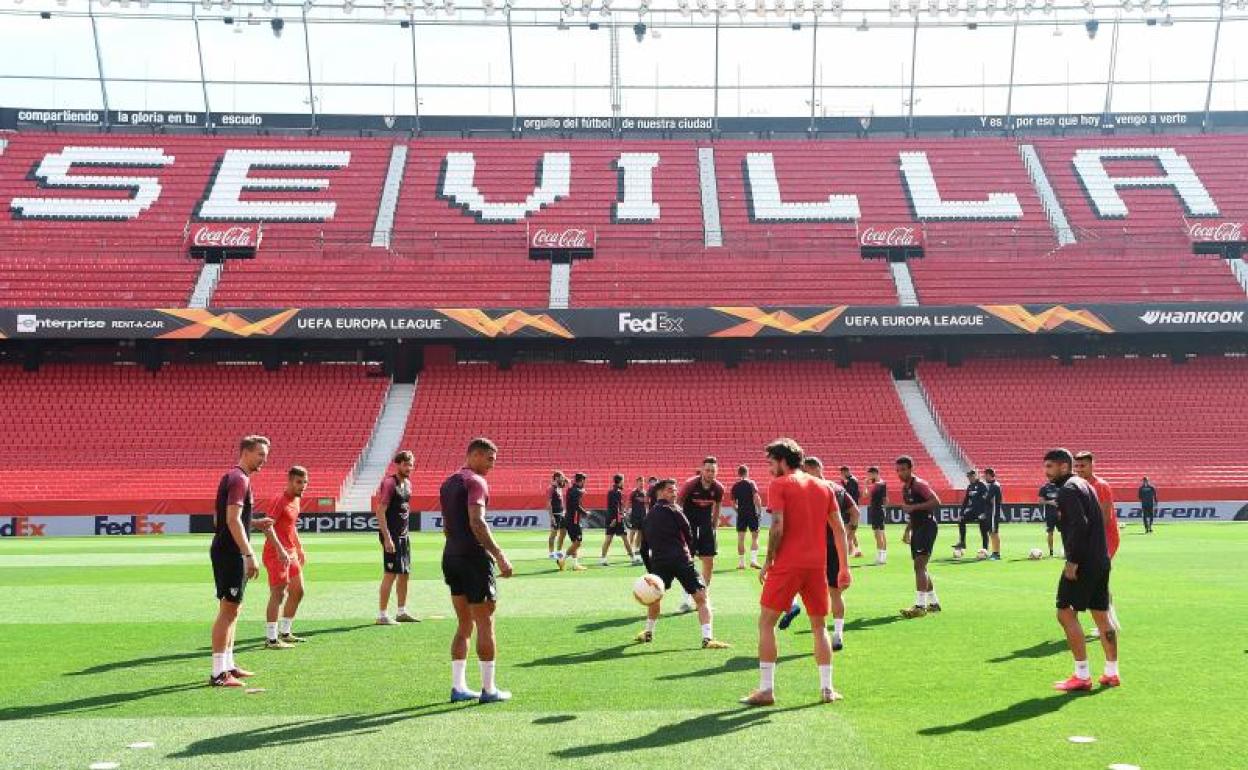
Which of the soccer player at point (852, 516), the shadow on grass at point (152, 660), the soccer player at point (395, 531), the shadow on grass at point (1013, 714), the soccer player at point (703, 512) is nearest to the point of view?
the shadow on grass at point (1013, 714)

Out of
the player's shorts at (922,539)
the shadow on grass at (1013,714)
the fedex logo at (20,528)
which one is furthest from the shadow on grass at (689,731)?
the fedex logo at (20,528)

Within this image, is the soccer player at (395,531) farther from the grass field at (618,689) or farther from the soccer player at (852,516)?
the soccer player at (852,516)

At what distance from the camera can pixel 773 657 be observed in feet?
31.5

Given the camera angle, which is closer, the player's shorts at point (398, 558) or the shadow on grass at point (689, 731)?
the shadow on grass at point (689, 731)

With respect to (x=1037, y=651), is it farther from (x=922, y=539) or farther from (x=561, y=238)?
(x=561, y=238)

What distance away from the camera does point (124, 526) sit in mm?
36094

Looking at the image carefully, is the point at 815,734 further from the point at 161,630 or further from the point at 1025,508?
the point at 1025,508

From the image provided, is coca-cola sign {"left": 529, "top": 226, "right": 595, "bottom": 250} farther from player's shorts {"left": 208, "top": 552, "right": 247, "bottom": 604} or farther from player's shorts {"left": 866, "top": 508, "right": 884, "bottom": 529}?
player's shorts {"left": 208, "top": 552, "right": 247, "bottom": 604}

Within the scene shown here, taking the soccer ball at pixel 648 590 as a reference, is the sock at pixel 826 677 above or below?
below

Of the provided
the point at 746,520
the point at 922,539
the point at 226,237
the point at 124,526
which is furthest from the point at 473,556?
the point at 226,237

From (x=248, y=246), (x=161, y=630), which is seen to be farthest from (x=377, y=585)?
(x=248, y=246)

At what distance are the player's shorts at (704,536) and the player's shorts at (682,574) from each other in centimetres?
224

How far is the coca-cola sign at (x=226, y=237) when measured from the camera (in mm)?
50719

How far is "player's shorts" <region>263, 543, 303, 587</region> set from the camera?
1331cm
